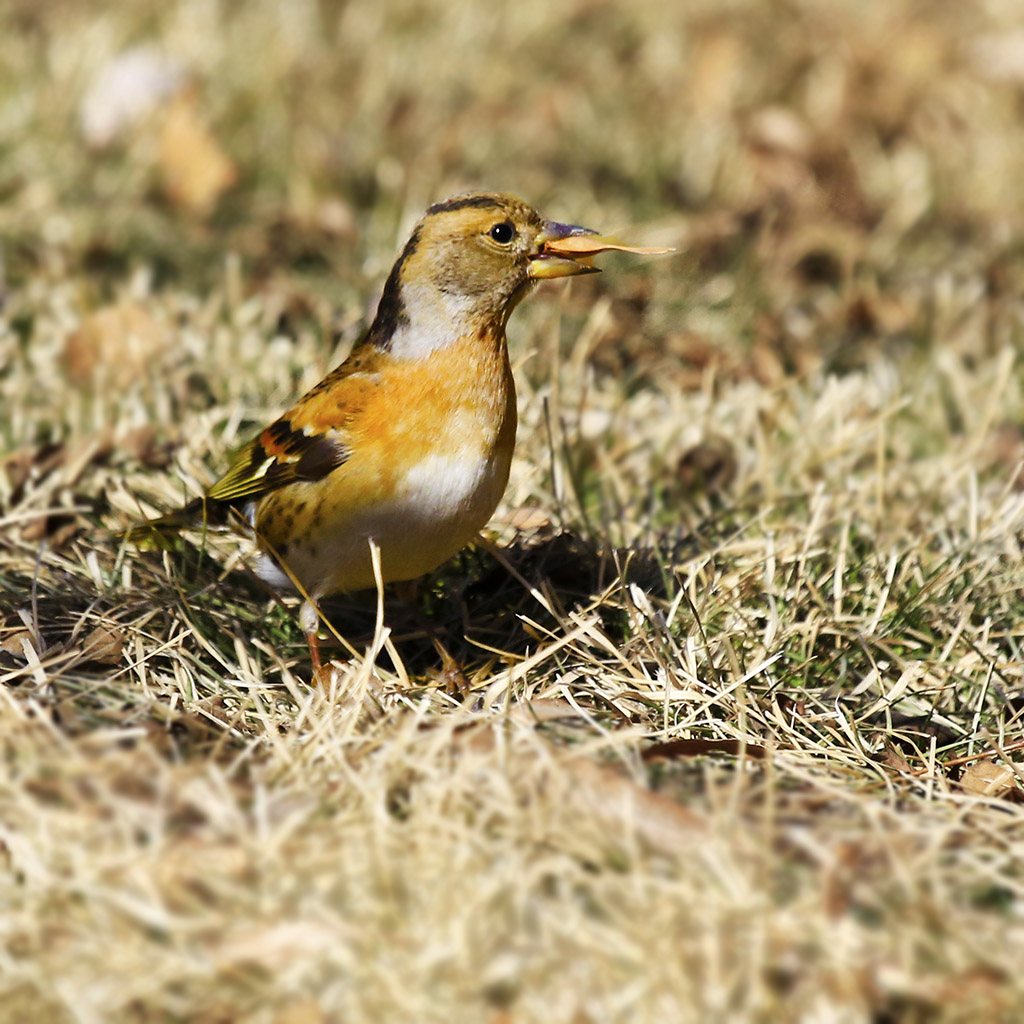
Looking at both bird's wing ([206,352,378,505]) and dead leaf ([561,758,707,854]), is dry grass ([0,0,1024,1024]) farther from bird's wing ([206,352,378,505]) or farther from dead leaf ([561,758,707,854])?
bird's wing ([206,352,378,505])

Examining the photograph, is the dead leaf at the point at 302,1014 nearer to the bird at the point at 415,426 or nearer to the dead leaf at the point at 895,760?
the bird at the point at 415,426

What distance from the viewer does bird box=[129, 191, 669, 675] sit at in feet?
11.4

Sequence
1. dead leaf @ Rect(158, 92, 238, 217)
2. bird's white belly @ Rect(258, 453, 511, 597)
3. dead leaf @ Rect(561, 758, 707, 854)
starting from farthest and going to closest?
dead leaf @ Rect(158, 92, 238, 217)
bird's white belly @ Rect(258, 453, 511, 597)
dead leaf @ Rect(561, 758, 707, 854)

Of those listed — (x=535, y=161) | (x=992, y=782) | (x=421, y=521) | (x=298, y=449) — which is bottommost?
(x=992, y=782)

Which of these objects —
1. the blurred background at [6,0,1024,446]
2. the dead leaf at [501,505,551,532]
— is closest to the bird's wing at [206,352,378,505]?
the dead leaf at [501,505,551,532]

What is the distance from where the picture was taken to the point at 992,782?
323cm

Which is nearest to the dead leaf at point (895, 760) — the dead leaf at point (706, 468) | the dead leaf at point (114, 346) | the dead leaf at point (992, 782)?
the dead leaf at point (992, 782)

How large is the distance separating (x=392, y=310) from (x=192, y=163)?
3421 millimetres

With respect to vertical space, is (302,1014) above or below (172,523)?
below

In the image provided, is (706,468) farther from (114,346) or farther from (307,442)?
(114,346)

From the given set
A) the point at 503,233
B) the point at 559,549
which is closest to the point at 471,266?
the point at 503,233

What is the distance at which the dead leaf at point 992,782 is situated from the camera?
3.22 meters

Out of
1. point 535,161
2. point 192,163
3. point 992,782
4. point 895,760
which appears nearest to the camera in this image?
point 992,782

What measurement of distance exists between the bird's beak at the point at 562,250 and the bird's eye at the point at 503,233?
3.1 inches
